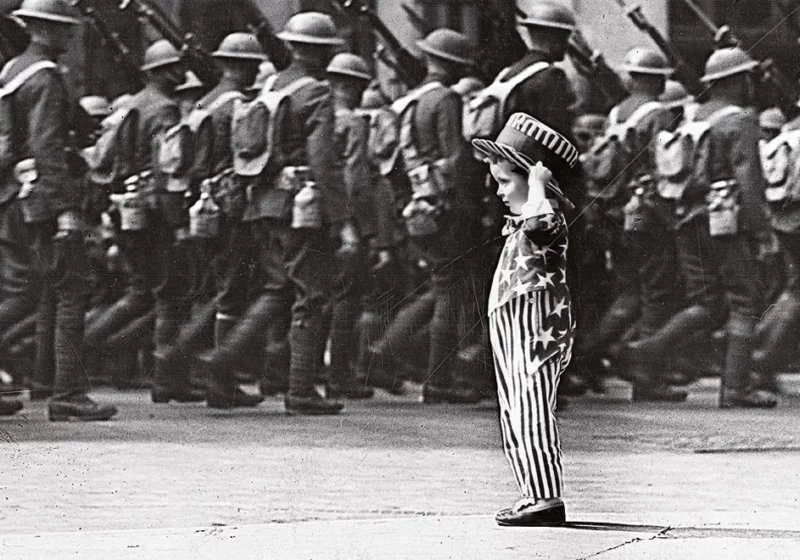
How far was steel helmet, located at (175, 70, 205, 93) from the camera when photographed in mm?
6047

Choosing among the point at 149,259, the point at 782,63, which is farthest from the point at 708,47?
the point at 149,259

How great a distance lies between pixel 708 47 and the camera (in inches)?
239

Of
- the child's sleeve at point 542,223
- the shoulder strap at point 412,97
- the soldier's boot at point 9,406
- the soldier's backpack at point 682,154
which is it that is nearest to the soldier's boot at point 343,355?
the shoulder strap at point 412,97

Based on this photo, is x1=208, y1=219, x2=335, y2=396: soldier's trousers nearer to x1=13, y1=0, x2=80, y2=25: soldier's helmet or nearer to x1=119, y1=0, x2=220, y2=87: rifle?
x1=119, y1=0, x2=220, y2=87: rifle

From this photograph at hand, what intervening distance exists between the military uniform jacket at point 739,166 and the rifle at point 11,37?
109 inches

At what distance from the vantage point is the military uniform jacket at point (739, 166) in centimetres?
616

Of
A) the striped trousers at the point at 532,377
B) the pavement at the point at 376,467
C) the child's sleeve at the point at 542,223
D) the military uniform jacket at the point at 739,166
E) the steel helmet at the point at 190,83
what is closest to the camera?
the child's sleeve at the point at 542,223

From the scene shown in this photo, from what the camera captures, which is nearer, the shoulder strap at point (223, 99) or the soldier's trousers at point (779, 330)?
the shoulder strap at point (223, 99)

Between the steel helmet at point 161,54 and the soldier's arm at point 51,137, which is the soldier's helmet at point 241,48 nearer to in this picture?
the steel helmet at point 161,54

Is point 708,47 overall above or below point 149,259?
above

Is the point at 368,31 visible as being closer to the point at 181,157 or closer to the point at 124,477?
the point at 181,157

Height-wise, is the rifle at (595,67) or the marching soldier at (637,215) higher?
the rifle at (595,67)

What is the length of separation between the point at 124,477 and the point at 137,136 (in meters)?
1.38

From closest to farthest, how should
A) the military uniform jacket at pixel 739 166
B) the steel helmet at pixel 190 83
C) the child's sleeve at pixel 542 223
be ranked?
1. the child's sleeve at pixel 542 223
2. the steel helmet at pixel 190 83
3. the military uniform jacket at pixel 739 166
